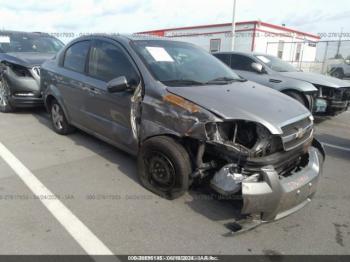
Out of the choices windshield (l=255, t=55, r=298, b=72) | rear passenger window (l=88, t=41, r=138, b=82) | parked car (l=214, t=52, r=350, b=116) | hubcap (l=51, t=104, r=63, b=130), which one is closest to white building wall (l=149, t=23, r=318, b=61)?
windshield (l=255, t=55, r=298, b=72)

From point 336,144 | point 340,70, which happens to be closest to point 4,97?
point 336,144

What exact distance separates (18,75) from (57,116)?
1855 millimetres

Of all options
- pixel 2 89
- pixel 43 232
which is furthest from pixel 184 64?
pixel 2 89

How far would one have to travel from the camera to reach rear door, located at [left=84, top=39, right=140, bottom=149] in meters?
3.81

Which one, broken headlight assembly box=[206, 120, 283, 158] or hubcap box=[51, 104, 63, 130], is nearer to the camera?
broken headlight assembly box=[206, 120, 283, 158]

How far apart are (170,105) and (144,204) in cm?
110

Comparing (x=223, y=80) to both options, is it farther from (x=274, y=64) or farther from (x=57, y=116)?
(x=274, y=64)

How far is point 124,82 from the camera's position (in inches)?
140

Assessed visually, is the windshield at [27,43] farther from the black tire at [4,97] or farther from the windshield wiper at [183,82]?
the windshield wiper at [183,82]

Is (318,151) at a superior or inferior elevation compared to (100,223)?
superior

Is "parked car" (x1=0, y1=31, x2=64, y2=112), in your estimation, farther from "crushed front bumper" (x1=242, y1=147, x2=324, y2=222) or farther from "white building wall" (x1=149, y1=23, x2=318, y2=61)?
"white building wall" (x1=149, y1=23, x2=318, y2=61)

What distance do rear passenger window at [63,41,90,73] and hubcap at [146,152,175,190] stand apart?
2.04m

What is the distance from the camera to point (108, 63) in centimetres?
416

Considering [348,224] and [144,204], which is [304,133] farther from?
[144,204]
